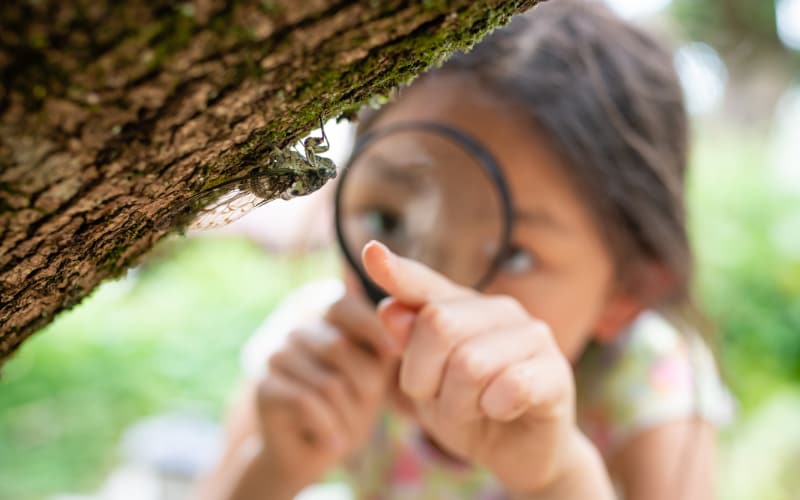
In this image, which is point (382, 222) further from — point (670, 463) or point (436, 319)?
point (670, 463)

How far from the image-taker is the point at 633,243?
2361 mm

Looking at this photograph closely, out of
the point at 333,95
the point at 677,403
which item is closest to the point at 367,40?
the point at 333,95

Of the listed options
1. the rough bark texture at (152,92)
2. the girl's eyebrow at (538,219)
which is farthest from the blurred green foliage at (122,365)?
the rough bark texture at (152,92)

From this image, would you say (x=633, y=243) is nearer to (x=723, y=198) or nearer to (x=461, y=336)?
(x=461, y=336)

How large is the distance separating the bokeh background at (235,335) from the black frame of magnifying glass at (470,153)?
3.80 ft

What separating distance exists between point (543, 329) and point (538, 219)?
667 mm

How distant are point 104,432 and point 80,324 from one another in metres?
1.22

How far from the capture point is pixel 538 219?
199 centimetres

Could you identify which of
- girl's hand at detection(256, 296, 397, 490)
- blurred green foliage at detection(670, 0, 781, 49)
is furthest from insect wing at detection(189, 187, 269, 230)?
blurred green foliage at detection(670, 0, 781, 49)

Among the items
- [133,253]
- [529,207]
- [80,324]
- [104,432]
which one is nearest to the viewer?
[133,253]

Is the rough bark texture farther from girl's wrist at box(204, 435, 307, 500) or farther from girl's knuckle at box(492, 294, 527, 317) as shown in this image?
girl's wrist at box(204, 435, 307, 500)

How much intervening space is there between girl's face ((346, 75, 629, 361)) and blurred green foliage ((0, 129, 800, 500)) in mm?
1901

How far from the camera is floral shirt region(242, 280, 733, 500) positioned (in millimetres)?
2672

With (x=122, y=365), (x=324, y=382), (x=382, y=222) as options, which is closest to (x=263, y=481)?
(x=324, y=382)
